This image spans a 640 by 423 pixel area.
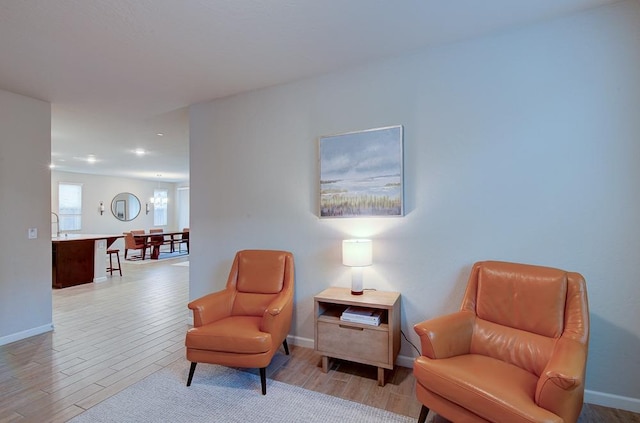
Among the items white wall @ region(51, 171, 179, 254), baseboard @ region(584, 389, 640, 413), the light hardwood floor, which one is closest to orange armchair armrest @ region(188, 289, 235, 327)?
the light hardwood floor

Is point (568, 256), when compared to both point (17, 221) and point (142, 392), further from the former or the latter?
point (17, 221)

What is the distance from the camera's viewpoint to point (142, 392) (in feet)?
7.32

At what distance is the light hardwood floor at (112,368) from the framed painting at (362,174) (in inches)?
53.7

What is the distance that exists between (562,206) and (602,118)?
631mm

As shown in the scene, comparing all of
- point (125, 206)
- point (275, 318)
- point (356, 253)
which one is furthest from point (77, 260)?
point (356, 253)

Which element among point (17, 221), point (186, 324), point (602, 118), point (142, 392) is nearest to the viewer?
point (602, 118)

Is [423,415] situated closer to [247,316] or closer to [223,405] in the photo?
[223,405]

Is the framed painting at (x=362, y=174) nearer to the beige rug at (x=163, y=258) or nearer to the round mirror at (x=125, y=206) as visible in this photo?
the beige rug at (x=163, y=258)

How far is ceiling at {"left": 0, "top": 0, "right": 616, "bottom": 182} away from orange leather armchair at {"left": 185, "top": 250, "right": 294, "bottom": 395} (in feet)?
5.89

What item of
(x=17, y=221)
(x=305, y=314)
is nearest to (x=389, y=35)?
(x=305, y=314)

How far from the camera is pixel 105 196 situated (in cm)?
974

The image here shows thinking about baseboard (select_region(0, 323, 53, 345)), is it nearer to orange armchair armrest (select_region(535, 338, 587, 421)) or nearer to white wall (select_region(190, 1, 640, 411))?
white wall (select_region(190, 1, 640, 411))

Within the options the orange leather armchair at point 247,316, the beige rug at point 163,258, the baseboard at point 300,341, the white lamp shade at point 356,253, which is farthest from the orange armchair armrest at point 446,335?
the beige rug at point 163,258

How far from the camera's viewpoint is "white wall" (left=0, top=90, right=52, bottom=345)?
317cm
